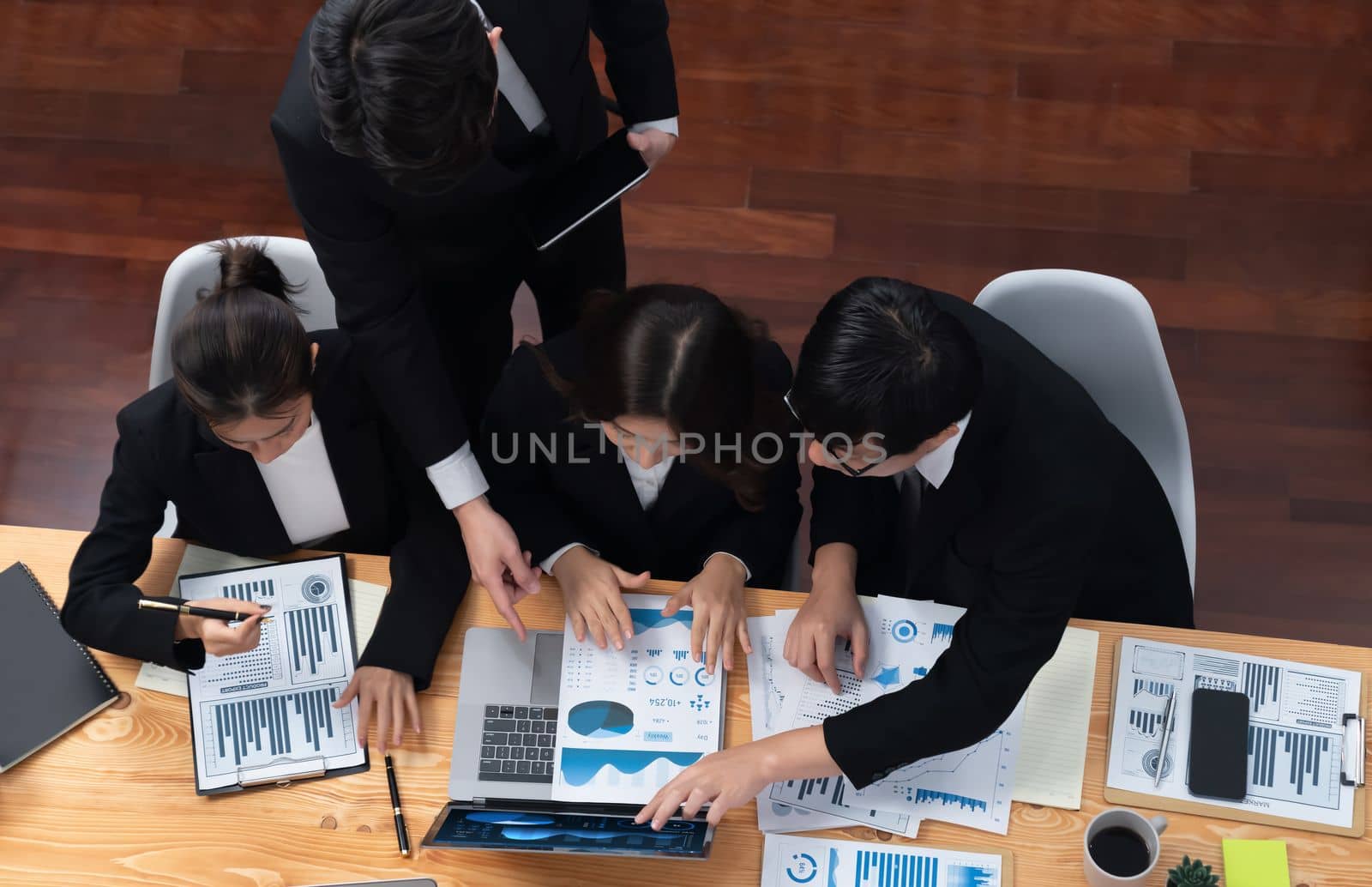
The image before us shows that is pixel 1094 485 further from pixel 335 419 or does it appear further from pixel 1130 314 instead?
pixel 335 419

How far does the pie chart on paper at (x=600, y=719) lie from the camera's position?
1.69m

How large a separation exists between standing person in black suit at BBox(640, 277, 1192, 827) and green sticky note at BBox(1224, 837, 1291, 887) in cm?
34

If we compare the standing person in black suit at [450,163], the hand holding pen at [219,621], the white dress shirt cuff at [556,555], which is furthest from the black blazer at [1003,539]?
the hand holding pen at [219,621]

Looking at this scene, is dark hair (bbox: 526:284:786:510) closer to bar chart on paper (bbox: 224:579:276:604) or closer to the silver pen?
bar chart on paper (bbox: 224:579:276:604)

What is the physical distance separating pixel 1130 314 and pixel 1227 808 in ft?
2.45

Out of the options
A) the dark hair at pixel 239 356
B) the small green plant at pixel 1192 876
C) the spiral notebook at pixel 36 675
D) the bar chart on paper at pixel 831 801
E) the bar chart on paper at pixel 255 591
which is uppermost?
the dark hair at pixel 239 356

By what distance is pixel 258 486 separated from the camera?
1.83 metres

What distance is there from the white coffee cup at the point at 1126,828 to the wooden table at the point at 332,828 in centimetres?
6

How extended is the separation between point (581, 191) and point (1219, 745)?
1.25 m

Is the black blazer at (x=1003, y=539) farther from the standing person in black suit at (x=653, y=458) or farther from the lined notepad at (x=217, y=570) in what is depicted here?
the lined notepad at (x=217, y=570)

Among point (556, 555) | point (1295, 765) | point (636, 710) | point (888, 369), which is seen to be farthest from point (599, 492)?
point (1295, 765)

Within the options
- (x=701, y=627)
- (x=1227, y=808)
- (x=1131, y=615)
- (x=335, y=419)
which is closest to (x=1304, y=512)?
(x=1131, y=615)

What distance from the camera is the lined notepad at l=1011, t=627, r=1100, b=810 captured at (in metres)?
1.64

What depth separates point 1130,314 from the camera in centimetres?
188
